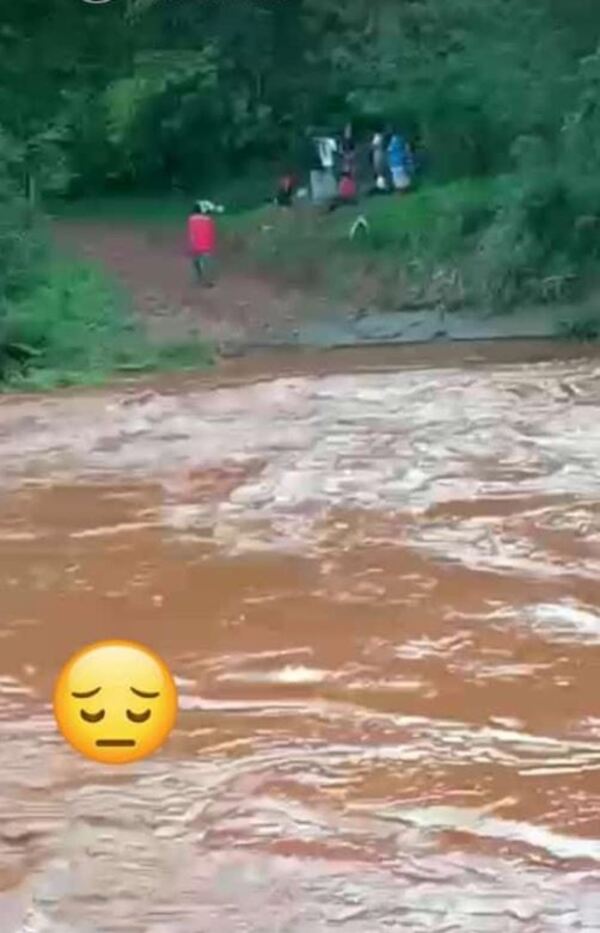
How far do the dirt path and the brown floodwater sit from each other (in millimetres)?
7328

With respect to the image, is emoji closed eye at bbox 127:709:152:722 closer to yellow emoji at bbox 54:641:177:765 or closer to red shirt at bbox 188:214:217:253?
Answer: yellow emoji at bbox 54:641:177:765

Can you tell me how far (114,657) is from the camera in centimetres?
408

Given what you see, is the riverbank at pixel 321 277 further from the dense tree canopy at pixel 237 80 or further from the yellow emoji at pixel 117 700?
the yellow emoji at pixel 117 700

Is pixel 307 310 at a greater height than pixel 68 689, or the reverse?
pixel 307 310

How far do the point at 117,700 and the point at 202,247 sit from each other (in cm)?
1840

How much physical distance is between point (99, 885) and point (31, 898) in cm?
17

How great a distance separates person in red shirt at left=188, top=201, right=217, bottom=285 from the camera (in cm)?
2195

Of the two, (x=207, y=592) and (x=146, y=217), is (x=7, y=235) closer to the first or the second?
(x=146, y=217)

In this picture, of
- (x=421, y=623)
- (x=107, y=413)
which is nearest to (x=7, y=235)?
(x=107, y=413)

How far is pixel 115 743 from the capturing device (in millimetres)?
4082

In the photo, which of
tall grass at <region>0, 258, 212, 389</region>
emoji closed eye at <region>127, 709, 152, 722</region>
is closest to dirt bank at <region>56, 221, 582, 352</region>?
tall grass at <region>0, 258, 212, 389</region>

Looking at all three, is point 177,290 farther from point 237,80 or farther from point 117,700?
point 117,700

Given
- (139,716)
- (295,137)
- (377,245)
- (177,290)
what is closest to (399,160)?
(295,137)

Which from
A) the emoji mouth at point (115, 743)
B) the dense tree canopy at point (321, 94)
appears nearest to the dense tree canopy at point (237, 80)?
the dense tree canopy at point (321, 94)
